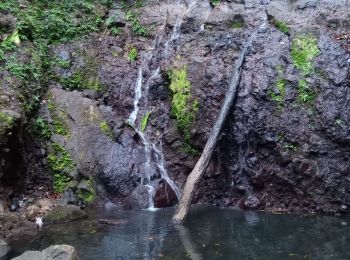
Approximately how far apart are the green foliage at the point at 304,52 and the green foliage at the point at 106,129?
17.1ft

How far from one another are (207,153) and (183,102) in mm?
2169

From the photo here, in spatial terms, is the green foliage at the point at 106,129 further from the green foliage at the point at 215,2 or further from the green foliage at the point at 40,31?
the green foliage at the point at 215,2

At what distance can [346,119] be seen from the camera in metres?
10.6

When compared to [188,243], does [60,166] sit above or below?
above

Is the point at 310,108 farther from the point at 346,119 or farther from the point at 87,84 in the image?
the point at 87,84

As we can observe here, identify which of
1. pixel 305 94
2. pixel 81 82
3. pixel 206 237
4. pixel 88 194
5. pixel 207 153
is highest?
pixel 81 82

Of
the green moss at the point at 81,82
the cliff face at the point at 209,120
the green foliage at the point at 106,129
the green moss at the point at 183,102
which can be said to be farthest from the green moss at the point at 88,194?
the green moss at the point at 81,82

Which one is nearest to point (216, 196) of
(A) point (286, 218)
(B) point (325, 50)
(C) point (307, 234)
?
(A) point (286, 218)

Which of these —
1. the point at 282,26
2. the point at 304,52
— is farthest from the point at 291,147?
the point at 282,26

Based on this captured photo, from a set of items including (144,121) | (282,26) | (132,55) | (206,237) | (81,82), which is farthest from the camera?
(132,55)

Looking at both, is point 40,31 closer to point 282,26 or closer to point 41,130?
point 41,130

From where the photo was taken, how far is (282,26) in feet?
44.0

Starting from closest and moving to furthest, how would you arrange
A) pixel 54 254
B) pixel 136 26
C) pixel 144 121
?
pixel 54 254
pixel 144 121
pixel 136 26

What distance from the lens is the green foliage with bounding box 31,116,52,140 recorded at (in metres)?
11.3
